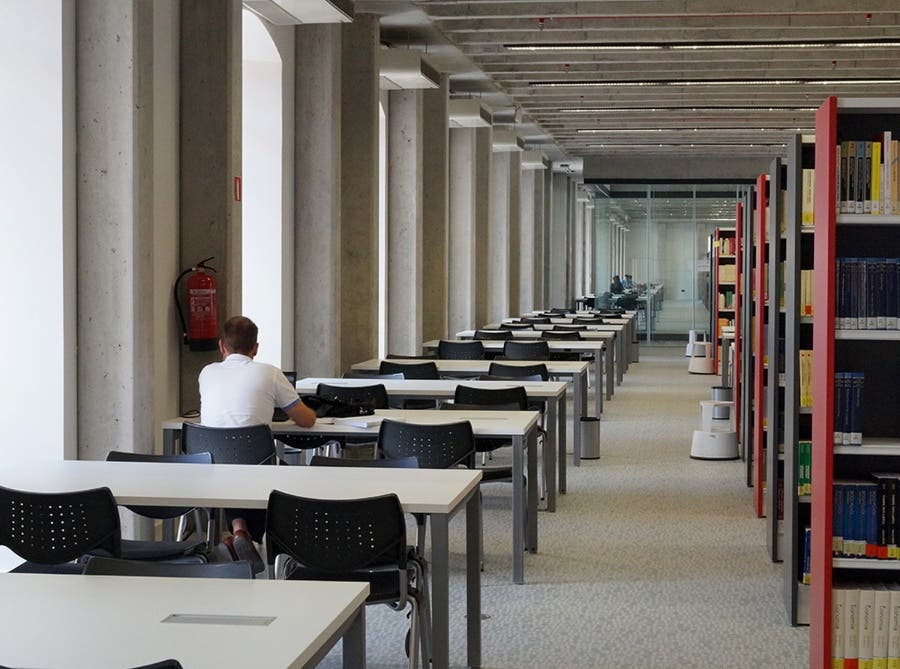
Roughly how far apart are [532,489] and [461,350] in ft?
16.2

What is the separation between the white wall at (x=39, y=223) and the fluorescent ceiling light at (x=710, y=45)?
244 inches

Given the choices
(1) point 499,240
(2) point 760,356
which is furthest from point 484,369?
(1) point 499,240

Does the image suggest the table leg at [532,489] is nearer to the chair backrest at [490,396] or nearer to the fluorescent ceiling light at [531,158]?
the chair backrest at [490,396]

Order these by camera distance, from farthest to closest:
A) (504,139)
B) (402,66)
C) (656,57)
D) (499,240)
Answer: (499,240)
(504,139)
(656,57)
(402,66)

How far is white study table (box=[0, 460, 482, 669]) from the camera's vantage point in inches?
163

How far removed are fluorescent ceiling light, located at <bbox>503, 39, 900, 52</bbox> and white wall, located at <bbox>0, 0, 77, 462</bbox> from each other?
6.19 meters

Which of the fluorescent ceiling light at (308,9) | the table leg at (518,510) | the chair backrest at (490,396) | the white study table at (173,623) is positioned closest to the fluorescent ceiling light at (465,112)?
the fluorescent ceiling light at (308,9)

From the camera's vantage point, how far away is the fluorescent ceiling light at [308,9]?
804 cm

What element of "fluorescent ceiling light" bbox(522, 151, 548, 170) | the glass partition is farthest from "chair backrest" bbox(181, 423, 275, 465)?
the glass partition

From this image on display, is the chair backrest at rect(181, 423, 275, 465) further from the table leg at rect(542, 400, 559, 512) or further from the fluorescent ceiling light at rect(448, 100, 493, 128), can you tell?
the fluorescent ceiling light at rect(448, 100, 493, 128)

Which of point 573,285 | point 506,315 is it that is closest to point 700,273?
point 573,285

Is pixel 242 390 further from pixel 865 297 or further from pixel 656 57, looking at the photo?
pixel 656 57

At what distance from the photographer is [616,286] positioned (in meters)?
25.8

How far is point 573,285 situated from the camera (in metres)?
27.4
